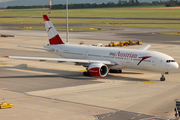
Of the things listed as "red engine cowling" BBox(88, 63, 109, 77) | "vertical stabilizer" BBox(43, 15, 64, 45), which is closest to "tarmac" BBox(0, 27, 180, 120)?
"red engine cowling" BBox(88, 63, 109, 77)

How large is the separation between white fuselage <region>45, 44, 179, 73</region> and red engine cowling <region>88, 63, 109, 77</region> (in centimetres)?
185

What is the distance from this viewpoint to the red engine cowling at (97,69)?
45.0 meters

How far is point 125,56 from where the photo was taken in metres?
46.3

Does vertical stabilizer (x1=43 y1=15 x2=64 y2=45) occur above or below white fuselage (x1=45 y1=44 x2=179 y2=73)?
above

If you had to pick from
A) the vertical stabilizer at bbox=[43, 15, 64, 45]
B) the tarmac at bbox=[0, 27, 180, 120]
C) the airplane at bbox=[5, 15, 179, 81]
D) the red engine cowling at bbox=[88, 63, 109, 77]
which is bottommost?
the tarmac at bbox=[0, 27, 180, 120]

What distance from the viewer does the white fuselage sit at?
142 ft

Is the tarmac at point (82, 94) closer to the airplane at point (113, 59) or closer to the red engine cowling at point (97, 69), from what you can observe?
the red engine cowling at point (97, 69)

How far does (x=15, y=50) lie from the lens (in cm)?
7806

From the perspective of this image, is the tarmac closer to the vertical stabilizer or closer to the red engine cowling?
the red engine cowling

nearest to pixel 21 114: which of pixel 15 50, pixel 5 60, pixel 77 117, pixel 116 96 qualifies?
pixel 77 117

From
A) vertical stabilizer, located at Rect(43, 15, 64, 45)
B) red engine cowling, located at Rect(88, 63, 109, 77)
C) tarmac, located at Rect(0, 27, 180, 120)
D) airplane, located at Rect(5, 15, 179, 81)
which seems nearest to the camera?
tarmac, located at Rect(0, 27, 180, 120)

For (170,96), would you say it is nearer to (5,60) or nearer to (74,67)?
(74,67)

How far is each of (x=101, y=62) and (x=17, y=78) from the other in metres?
12.2

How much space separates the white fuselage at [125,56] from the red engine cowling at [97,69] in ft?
6.06
